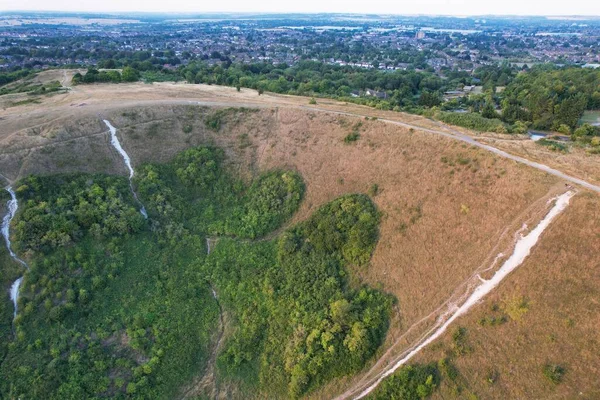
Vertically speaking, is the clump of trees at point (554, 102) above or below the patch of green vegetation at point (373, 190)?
above

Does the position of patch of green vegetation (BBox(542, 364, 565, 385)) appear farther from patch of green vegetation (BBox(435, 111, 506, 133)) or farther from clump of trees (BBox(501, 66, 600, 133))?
clump of trees (BBox(501, 66, 600, 133))

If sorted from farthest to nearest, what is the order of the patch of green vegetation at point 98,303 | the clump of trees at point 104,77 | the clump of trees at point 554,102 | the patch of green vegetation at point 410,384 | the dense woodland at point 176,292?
the clump of trees at point 104,77, the clump of trees at point 554,102, the dense woodland at point 176,292, the patch of green vegetation at point 98,303, the patch of green vegetation at point 410,384

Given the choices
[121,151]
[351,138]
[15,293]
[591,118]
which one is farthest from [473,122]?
[15,293]

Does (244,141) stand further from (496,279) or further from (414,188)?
(496,279)

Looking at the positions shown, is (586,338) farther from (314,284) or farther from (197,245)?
(197,245)

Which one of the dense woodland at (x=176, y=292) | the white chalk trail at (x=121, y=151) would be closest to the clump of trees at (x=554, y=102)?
the dense woodland at (x=176, y=292)

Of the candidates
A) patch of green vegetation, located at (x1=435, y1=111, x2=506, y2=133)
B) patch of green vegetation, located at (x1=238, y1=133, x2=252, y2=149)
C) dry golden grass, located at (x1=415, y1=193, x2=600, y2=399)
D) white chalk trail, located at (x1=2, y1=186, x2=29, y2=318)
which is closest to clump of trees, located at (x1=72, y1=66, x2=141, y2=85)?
patch of green vegetation, located at (x1=238, y1=133, x2=252, y2=149)

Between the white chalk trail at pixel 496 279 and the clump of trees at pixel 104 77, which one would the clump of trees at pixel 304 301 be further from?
the clump of trees at pixel 104 77
